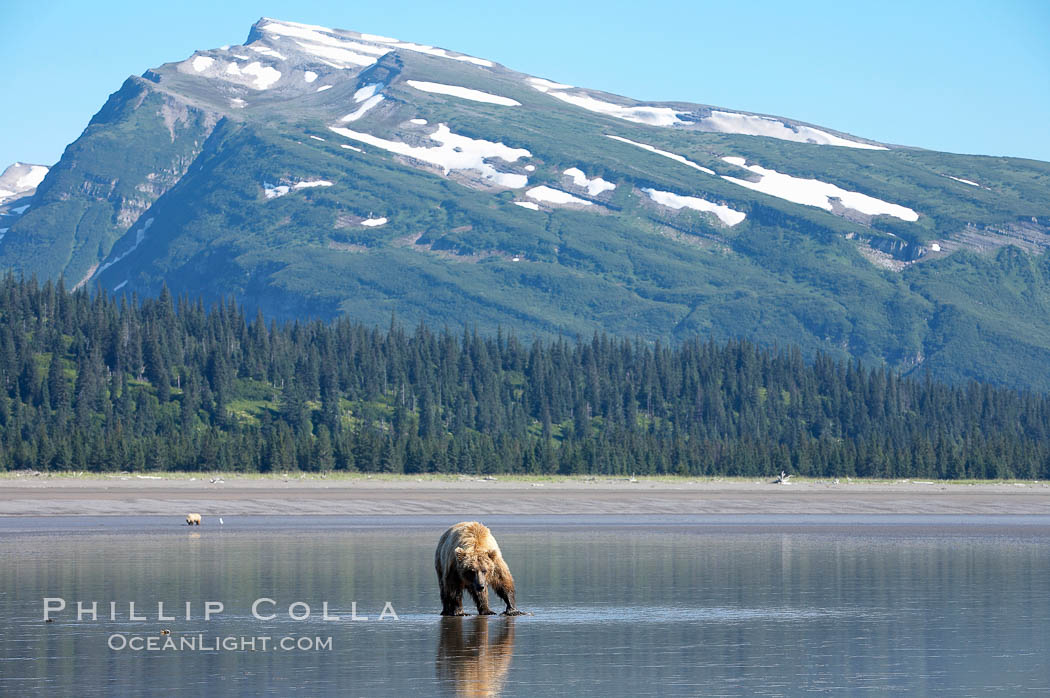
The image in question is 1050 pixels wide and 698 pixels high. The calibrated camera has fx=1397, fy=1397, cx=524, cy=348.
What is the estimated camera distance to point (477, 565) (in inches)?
1314

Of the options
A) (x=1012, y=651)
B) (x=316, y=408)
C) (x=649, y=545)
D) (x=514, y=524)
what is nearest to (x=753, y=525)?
(x=514, y=524)

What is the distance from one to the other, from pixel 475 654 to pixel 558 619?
6.01 m

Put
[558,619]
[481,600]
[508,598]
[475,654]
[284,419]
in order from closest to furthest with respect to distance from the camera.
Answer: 1. [475,654]
2. [481,600]
3. [508,598]
4. [558,619]
5. [284,419]

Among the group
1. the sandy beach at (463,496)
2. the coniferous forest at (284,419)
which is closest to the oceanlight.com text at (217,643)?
the sandy beach at (463,496)

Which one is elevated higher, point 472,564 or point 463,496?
point 472,564

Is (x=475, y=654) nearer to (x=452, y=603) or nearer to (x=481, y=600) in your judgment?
(x=481, y=600)

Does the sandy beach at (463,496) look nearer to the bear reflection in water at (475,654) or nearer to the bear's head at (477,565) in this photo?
the bear reflection in water at (475,654)

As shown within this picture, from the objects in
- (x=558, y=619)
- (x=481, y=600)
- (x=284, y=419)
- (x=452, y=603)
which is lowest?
(x=558, y=619)

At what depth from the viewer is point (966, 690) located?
85.2 feet

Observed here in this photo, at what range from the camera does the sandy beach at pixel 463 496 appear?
88.2m

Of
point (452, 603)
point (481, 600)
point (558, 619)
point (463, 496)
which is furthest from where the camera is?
point (463, 496)

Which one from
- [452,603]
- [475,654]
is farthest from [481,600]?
[475,654]

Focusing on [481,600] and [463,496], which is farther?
[463,496]

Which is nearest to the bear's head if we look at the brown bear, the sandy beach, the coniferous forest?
the brown bear
